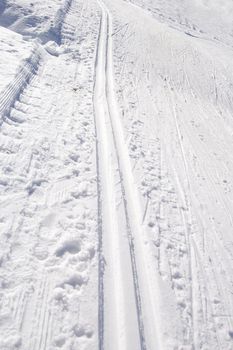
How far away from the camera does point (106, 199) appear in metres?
5.43

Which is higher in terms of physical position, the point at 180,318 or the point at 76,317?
the point at 180,318

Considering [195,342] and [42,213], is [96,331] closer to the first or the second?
[195,342]

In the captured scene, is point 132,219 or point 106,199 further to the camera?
point 106,199

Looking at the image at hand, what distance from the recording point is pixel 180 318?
4188 millimetres

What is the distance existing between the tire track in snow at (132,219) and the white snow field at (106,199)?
18 millimetres

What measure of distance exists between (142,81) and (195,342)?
25.2ft

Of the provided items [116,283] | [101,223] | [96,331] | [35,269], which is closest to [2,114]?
[101,223]

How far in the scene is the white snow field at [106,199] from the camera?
3908 millimetres

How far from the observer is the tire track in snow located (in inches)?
157

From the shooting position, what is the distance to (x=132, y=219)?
5234 mm

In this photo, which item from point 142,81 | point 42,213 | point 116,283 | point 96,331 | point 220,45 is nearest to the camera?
point 96,331

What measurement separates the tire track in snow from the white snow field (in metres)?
0.02

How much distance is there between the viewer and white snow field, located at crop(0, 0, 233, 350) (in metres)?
3.91

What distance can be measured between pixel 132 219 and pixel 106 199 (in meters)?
0.50
